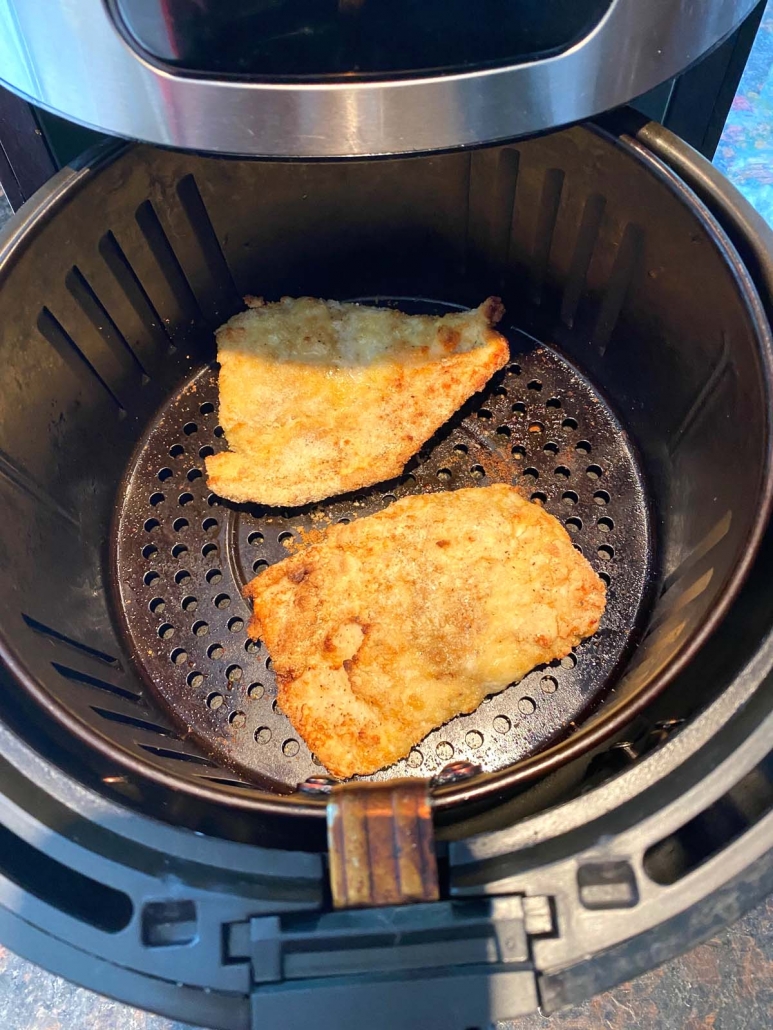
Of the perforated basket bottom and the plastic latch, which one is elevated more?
the plastic latch

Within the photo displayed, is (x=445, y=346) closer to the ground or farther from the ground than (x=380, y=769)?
farther from the ground

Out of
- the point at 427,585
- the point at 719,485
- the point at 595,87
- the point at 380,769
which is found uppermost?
the point at 595,87

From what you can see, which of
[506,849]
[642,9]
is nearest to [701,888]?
[506,849]

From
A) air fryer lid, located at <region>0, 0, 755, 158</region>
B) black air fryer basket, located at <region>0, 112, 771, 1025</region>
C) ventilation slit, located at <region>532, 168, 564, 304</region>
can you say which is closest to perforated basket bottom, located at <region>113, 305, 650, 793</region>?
black air fryer basket, located at <region>0, 112, 771, 1025</region>

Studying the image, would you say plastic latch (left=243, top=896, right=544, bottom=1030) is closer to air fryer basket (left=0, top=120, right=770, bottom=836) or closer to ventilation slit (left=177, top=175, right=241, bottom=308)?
air fryer basket (left=0, top=120, right=770, bottom=836)

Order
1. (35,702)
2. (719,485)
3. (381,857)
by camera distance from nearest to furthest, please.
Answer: (381,857) → (35,702) → (719,485)

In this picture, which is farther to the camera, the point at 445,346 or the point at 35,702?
the point at 445,346

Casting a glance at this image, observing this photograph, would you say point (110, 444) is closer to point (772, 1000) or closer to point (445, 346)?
point (445, 346)

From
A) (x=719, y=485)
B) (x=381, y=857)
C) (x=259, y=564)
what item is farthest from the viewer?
(x=259, y=564)
